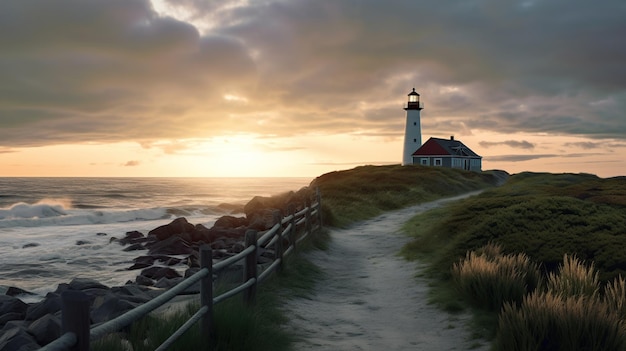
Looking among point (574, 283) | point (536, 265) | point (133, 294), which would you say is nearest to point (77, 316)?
point (574, 283)

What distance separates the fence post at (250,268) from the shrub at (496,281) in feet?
11.5

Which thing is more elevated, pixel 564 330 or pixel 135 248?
pixel 564 330

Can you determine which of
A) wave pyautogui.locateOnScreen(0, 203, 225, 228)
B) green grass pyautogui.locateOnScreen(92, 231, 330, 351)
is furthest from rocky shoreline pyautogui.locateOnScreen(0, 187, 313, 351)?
wave pyautogui.locateOnScreen(0, 203, 225, 228)

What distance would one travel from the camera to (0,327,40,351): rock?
7.23 metres

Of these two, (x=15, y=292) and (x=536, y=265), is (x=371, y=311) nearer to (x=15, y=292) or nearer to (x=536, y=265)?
(x=536, y=265)

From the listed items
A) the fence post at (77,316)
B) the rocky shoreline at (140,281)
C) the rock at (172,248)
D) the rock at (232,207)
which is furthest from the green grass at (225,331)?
the rock at (232,207)

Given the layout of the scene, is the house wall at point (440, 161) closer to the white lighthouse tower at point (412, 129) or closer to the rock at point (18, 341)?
the white lighthouse tower at point (412, 129)

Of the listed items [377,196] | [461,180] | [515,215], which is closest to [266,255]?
[515,215]

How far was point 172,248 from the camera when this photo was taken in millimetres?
21406

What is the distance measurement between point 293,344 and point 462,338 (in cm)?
234

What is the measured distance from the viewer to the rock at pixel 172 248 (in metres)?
21.1

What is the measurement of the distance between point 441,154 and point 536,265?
199 ft

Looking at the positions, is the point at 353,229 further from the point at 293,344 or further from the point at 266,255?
the point at 293,344

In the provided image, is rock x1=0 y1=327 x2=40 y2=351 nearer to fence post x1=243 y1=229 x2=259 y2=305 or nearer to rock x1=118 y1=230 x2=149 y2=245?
fence post x1=243 y1=229 x2=259 y2=305
